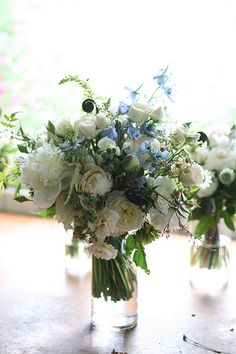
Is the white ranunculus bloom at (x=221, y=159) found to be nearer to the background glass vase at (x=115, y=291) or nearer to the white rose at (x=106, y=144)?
the background glass vase at (x=115, y=291)

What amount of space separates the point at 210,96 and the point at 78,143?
105cm

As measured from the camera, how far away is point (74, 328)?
1.49 m

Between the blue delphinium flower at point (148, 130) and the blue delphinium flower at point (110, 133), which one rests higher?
the blue delphinium flower at point (148, 130)

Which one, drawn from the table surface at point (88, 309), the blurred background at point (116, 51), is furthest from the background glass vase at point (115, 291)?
the blurred background at point (116, 51)

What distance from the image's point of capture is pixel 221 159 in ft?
5.57

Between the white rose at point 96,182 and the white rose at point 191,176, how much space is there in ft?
0.47

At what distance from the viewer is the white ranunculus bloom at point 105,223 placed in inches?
50.3

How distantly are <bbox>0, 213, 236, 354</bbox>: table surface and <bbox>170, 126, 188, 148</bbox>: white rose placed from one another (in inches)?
16.5

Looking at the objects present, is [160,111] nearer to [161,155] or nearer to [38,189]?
[161,155]

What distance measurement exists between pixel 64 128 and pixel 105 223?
0.69 feet

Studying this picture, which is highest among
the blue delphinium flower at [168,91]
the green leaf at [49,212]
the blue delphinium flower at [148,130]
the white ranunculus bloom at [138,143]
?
the blue delphinium flower at [168,91]

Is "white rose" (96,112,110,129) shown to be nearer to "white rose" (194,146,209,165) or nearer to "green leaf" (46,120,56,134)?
"green leaf" (46,120,56,134)

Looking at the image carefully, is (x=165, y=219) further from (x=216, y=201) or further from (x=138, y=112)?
(x=216, y=201)

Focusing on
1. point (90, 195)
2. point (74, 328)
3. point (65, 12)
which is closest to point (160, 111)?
point (90, 195)
